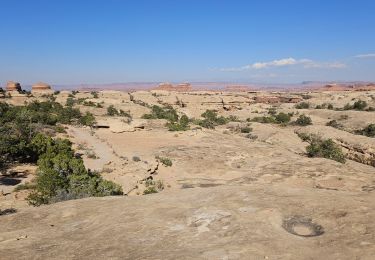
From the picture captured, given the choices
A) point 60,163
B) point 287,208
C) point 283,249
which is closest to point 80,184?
point 60,163

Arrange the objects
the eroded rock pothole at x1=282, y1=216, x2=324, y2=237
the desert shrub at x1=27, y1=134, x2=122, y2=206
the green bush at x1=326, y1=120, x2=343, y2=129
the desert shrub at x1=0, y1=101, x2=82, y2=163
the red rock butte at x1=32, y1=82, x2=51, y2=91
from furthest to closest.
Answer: the red rock butte at x1=32, y1=82, x2=51, y2=91 → the green bush at x1=326, y1=120, x2=343, y2=129 → the desert shrub at x1=0, y1=101, x2=82, y2=163 → the desert shrub at x1=27, y1=134, x2=122, y2=206 → the eroded rock pothole at x1=282, y1=216, x2=324, y2=237

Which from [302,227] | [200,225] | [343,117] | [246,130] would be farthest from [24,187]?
[343,117]

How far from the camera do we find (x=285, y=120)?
4562cm

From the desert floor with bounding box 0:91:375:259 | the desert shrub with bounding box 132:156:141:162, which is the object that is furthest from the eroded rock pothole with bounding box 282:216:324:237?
the desert shrub with bounding box 132:156:141:162

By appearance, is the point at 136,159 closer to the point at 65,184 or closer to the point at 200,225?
the point at 65,184

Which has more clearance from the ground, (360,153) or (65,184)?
(65,184)

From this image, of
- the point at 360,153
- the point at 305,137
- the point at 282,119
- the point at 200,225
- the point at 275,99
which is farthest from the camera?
the point at 275,99

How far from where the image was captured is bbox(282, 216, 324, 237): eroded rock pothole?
683cm

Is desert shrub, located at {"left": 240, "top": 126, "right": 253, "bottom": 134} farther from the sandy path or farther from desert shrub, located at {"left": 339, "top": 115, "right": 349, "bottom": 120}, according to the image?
the sandy path

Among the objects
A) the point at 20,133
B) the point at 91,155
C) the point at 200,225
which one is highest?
the point at 200,225

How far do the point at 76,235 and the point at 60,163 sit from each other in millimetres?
9154

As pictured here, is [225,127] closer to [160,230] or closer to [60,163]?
[60,163]

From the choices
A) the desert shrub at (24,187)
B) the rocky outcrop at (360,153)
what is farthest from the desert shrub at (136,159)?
the rocky outcrop at (360,153)

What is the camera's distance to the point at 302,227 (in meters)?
7.16
